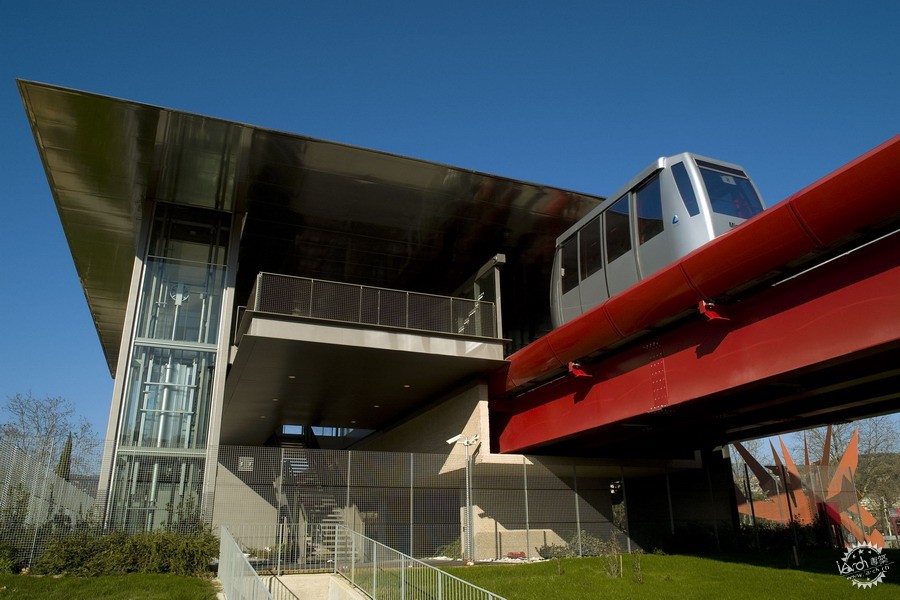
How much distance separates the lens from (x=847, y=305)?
10188mm

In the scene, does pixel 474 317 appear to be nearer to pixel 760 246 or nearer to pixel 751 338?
pixel 751 338

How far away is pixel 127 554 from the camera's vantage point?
1536 cm

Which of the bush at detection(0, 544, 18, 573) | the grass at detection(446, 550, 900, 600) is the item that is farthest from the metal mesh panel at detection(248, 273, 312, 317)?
the grass at detection(446, 550, 900, 600)

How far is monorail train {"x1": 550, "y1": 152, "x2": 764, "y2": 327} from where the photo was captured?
45.4 feet

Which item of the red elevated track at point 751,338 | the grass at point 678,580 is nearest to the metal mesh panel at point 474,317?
the red elevated track at point 751,338


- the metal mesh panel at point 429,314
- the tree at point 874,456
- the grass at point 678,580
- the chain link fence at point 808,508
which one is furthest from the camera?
the tree at point 874,456

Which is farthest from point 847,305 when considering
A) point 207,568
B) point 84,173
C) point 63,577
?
point 84,173

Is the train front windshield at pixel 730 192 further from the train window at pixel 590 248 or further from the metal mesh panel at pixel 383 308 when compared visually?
the metal mesh panel at pixel 383 308

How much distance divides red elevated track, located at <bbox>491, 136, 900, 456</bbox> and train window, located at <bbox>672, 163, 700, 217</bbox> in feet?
5.74

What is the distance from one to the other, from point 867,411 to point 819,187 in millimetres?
11522

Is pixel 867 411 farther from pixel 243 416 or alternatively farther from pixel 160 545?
pixel 243 416

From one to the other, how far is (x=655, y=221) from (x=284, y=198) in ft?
37.5

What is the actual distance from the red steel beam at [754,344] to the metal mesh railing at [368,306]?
4.13 m

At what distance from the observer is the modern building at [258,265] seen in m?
17.8
